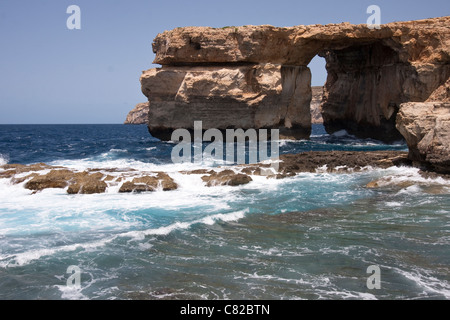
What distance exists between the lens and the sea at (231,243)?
675 cm

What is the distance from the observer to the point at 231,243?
29.5 feet

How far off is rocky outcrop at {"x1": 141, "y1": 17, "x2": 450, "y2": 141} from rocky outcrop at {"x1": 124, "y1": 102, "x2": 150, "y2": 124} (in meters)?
88.3

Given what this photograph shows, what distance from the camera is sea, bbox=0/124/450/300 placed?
22.1ft

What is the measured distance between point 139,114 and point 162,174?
107 m

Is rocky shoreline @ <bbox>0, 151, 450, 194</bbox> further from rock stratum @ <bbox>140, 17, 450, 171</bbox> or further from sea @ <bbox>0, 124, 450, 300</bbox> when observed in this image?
rock stratum @ <bbox>140, 17, 450, 171</bbox>

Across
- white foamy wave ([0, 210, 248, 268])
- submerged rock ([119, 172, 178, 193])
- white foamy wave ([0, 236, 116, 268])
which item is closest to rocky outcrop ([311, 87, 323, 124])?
submerged rock ([119, 172, 178, 193])

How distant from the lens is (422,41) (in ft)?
95.0

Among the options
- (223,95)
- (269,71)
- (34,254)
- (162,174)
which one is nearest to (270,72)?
(269,71)

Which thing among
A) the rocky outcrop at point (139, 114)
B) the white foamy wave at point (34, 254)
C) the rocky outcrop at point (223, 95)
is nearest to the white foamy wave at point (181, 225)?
the white foamy wave at point (34, 254)

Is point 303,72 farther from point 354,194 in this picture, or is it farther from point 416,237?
point 416,237

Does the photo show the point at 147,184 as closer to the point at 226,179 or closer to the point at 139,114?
the point at 226,179

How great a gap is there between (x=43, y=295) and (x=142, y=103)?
119007 mm
